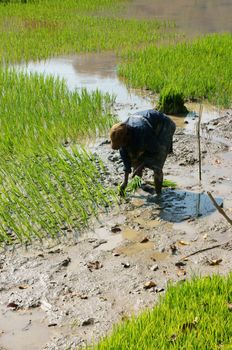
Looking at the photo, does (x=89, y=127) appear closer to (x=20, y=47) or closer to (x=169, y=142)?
(x=169, y=142)

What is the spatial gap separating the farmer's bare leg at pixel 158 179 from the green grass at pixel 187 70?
3437mm

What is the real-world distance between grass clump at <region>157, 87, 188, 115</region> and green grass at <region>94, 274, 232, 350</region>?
5.16 meters

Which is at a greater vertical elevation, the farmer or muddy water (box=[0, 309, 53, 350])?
the farmer

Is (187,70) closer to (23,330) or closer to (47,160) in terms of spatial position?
(47,160)

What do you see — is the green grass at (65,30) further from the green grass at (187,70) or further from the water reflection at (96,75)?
the green grass at (187,70)

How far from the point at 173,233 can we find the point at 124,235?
463 millimetres

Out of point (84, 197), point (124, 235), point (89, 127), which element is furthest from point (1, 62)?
point (124, 235)

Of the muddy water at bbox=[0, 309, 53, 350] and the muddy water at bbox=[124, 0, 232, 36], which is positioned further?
the muddy water at bbox=[124, 0, 232, 36]

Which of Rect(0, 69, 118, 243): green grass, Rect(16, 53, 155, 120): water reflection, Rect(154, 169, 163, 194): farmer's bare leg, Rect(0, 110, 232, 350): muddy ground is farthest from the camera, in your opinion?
Rect(16, 53, 155, 120): water reflection

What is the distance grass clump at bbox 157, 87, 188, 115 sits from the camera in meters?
8.68

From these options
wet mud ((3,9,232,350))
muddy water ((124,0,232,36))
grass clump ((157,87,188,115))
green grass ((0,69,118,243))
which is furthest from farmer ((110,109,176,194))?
muddy water ((124,0,232,36))

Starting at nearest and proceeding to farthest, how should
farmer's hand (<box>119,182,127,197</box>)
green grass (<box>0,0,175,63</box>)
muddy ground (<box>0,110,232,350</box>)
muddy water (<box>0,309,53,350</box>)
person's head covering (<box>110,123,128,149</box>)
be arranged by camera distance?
muddy water (<box>0,309,53,350</box>)
muddy ground (<box>0,110,232,350</box>)
person's head covering (<box>110,123,128,149</box>)
farmer's hand (<box>119,182,127,197</box>)
green grass (<box>0,0,175,63</box>)

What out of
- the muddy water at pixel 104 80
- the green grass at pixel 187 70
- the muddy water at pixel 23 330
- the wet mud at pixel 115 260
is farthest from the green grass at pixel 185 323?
the green grass at pixel 187 70

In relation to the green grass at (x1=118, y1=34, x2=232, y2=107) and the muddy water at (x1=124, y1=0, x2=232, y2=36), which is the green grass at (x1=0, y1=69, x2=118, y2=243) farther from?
the muddy water at (x1=124, y1=0, x2=232, y2=36)
